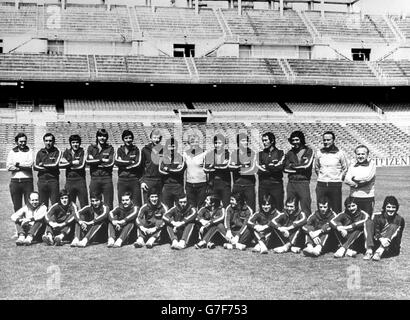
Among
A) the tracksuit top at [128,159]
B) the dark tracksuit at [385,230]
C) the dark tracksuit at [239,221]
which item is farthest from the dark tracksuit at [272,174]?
the tracksuit top at [128,159]

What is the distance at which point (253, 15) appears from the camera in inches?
1048

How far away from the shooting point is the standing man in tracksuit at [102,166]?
6648 millimetres

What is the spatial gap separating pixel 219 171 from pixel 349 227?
1789 millimetres

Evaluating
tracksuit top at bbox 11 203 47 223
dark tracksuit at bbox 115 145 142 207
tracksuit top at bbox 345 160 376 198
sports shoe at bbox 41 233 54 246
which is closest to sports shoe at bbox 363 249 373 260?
tracksuit top at bbox 345 160 376 198

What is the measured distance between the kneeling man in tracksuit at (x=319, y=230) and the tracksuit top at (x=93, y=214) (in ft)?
7.90

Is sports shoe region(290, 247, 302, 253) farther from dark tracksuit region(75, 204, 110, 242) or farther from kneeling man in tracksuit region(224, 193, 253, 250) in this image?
dark tracksuit region(75, 204, 110, 242)

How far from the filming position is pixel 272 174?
6.58 metres

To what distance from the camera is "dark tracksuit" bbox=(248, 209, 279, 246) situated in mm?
6168

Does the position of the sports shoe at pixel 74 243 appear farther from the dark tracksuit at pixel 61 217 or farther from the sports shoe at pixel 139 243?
the sports shoe at pixel 139 243

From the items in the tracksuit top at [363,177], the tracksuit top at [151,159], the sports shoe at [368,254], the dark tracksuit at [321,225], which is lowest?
the sports shoe at [368,254]

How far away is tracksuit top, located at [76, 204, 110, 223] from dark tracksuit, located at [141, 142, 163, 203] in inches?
27.8
